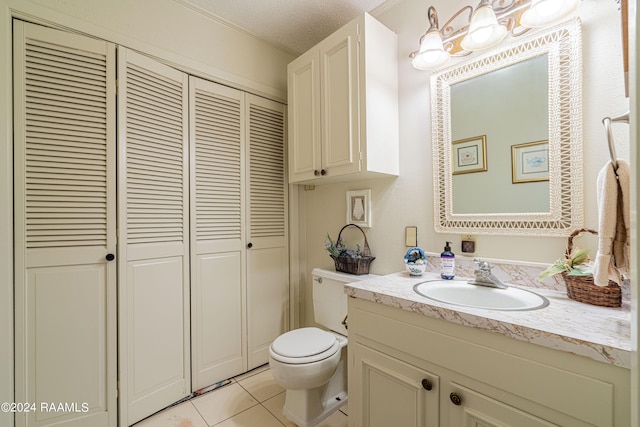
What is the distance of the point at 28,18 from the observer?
1.33m

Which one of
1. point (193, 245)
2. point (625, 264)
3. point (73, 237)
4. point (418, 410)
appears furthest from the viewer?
point (193, 245)

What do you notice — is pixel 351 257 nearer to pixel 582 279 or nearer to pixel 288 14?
pixel 582 279

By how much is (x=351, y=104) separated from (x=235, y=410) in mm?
1898

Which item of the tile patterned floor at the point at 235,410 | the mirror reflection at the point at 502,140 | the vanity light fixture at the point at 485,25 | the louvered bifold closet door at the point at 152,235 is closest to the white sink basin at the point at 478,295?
the mirror reflection at the point at 502,140

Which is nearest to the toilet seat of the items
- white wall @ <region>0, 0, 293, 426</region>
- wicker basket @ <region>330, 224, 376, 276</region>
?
wicker basket @ <region>330, 224, 376, 276</region>

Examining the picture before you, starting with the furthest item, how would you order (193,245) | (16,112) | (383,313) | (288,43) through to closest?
1. (288,43)
2. (193,245)
3. (16,112)
4. (383,313)

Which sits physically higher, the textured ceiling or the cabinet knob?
the textured ceiling

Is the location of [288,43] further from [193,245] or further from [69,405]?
[69,405]

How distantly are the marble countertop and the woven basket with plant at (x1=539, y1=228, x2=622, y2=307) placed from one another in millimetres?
26

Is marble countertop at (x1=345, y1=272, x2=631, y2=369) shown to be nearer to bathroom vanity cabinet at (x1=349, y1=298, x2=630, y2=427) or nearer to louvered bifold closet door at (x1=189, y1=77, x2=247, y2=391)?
bathroom vanity cabinet at (x1=349, y1=298, x2=630, y2=427)

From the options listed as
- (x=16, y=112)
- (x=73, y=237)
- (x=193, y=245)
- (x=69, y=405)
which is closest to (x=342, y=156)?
(x=193, y=245)

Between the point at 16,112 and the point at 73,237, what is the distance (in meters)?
0.62

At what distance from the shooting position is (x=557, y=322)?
83 cm

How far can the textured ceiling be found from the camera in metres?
1.77
